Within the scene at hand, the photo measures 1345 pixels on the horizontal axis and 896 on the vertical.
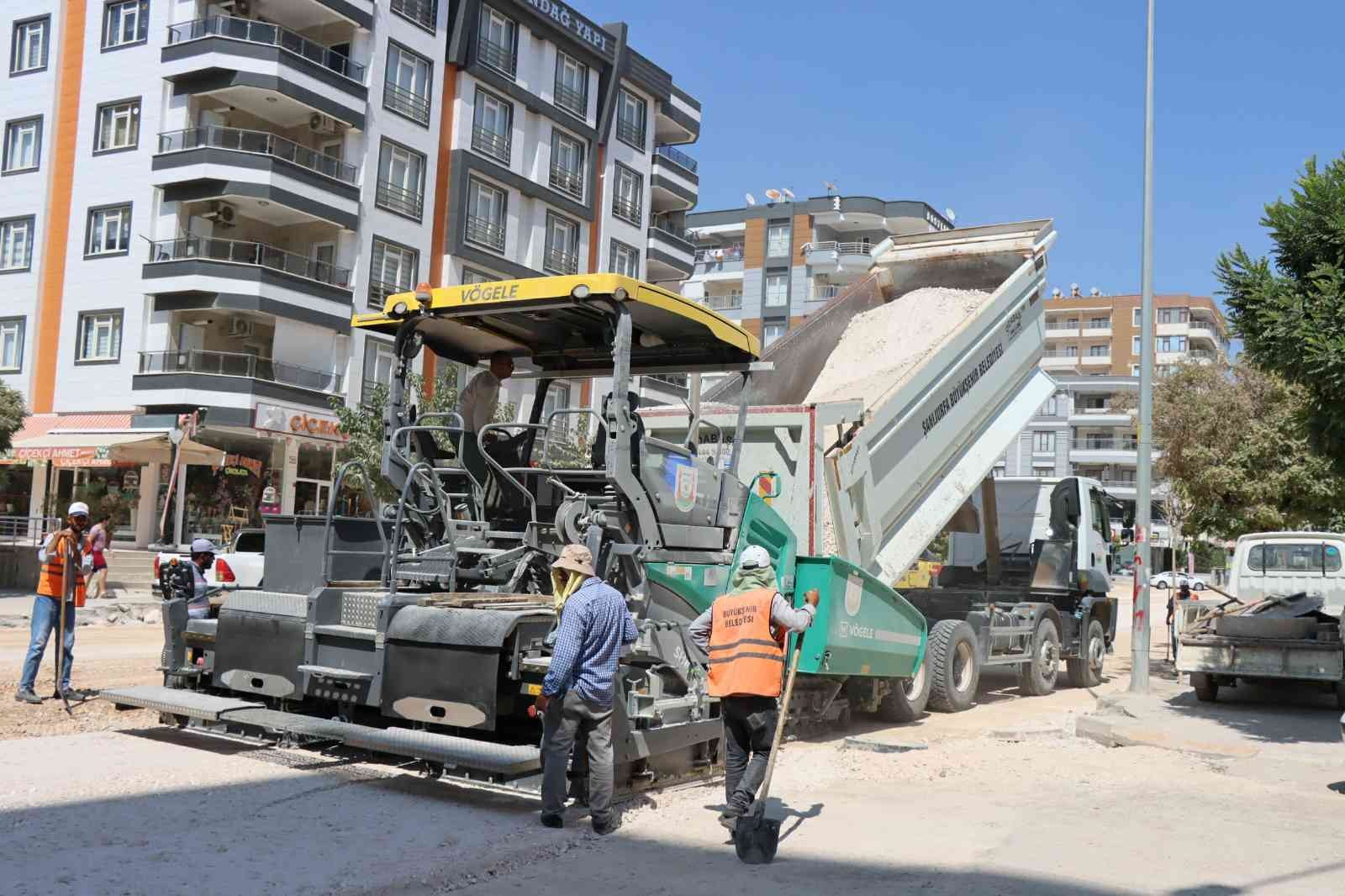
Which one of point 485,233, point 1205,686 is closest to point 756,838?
point 1205,686

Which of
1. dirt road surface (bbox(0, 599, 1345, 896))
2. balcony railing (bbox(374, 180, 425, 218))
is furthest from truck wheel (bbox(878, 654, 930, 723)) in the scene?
balcony railing (bbox(374, 180, 425, 218))

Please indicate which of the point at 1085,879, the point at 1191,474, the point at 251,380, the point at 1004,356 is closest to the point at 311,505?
the point at 251,380

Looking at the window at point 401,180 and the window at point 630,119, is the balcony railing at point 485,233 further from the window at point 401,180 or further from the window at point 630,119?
the window at point 630,119

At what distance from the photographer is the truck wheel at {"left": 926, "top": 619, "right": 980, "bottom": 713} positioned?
11.3 metres

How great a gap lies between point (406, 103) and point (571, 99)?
23.6 ft

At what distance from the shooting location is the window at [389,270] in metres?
32.9

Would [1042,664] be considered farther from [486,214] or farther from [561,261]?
[561,261]

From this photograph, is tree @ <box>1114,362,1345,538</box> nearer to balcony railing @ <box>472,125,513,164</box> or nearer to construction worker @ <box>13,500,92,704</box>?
construction worker @ <box>13,500,92,704</box>

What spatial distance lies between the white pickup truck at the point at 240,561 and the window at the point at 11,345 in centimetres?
1795

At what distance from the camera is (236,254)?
30.9 metres

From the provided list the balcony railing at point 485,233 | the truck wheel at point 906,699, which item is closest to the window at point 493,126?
the balcony railing at point 485,233

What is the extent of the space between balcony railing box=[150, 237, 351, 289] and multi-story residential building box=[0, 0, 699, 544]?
0.06 meters

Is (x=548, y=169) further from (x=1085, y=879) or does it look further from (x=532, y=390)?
(x=1085, y=879)

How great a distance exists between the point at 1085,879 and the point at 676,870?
6.28 feet
